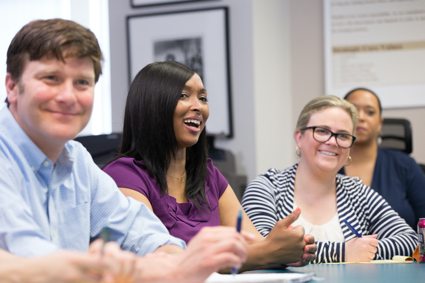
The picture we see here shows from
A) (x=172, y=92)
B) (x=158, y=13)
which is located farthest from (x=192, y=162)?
(x=158, y=13)

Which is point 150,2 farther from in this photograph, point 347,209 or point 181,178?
point 181,178

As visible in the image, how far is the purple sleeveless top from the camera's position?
220cm

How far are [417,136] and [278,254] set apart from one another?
10.8ft

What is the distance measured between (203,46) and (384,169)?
4.73 ft

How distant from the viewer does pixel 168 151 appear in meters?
2.33

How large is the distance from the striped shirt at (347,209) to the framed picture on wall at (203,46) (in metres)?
1.60

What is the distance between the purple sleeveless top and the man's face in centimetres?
70

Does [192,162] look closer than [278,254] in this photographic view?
No

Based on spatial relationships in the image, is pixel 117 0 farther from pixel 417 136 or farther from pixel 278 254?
pixel 278 254

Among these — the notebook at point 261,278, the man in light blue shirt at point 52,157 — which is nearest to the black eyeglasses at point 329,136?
the notebook at point 261,278

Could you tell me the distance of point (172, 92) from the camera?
7.48 feet

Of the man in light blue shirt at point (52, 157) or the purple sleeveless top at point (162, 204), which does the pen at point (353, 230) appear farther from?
the man in light blue shirt at point (52, 157)

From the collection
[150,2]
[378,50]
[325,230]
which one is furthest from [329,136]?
[378,50]

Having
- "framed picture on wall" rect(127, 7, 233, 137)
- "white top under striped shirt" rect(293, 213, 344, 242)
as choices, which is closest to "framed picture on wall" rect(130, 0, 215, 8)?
"framed picture on wall" rect(127, 7, 233, 137)
